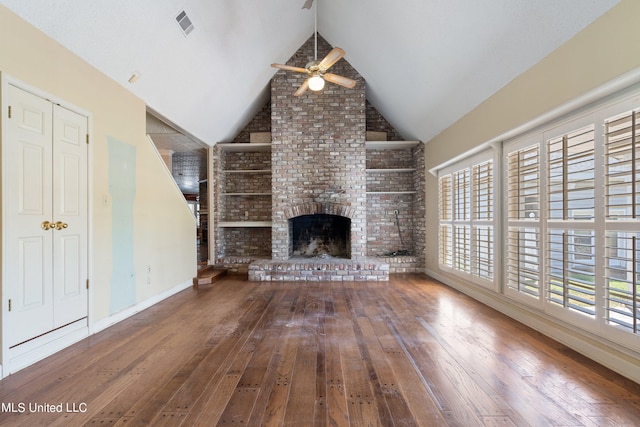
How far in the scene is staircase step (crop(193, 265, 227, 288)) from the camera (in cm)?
459

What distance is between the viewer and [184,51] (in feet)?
10.8

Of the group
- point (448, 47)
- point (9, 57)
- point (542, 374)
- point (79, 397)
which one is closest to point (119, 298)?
point (79, 397)

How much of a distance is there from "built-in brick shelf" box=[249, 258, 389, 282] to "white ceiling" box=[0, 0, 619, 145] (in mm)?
2719

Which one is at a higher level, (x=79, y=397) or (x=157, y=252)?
(x=157, y=252)

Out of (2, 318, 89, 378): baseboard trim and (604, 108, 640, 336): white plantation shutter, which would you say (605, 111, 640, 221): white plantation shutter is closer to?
(604, 108, 640, 336): white plantation shutter

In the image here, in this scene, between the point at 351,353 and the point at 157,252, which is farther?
the point at 157,252

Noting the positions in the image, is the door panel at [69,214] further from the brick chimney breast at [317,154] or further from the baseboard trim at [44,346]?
the brick chimney breast at [317,154]

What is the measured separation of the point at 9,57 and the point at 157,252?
242 centimetres

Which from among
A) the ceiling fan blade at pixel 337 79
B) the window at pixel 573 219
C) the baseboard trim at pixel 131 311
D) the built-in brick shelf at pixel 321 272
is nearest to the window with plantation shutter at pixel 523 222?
the window at pixel 573 219

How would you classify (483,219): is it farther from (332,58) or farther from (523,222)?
(332,58)

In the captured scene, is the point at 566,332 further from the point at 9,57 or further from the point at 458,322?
the point at 9,57

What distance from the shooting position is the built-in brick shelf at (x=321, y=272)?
4805mm

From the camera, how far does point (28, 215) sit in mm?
2082

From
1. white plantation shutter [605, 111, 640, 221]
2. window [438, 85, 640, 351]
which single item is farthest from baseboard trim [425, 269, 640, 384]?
white plantation shutter [605, 111, 640, 221]
